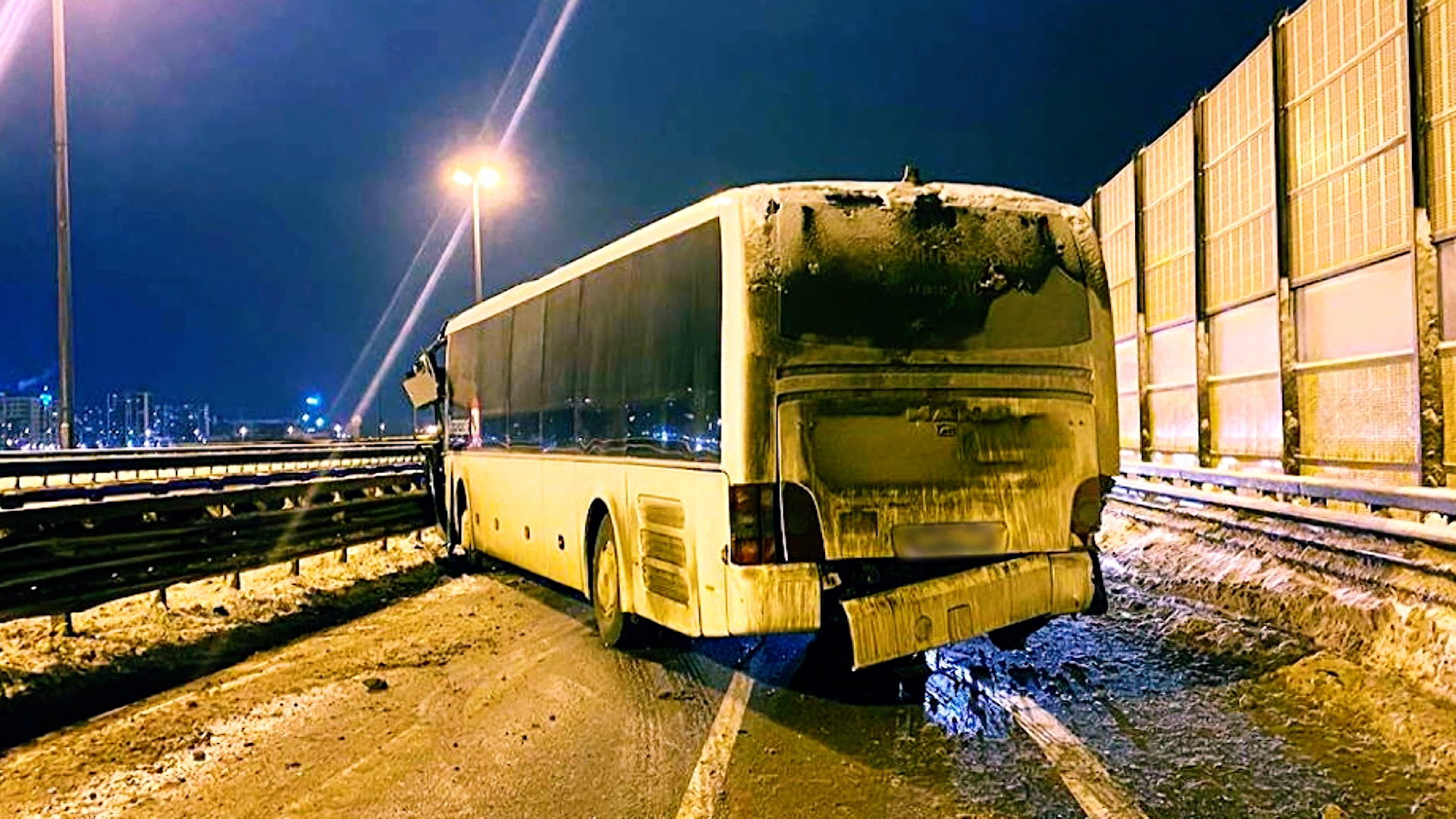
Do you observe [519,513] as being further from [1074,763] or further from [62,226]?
[62,226]

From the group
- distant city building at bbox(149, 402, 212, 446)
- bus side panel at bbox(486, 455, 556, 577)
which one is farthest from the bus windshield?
distant city building at bbox(149, 402, 212, 446)

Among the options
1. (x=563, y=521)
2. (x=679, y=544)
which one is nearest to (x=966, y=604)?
(x=679, y=544)

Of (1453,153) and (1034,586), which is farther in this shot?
(1453,153)

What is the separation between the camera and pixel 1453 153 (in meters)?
10.8

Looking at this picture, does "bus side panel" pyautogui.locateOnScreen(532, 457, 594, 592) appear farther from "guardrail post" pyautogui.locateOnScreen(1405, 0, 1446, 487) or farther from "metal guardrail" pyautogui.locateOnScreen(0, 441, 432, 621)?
"guardrail post" pyautogui.locateOnScreen(1405, 0, 1446, 487)

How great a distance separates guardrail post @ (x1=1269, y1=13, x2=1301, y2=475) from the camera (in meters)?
14.1

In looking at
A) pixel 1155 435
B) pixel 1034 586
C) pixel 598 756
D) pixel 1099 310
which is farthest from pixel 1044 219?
pixel 1155 435

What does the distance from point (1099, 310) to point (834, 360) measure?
2.05m

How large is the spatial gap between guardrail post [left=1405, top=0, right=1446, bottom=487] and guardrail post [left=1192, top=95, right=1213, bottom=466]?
586 centimetres

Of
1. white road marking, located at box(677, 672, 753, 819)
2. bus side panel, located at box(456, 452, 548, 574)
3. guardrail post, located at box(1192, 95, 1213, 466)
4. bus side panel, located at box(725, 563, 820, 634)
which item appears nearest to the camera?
Answer: white road marking, located at box(677, 672, 753, 819)

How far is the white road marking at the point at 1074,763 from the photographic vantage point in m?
4.98

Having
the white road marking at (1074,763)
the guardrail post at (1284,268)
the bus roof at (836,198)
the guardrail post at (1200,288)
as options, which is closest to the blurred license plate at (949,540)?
the white road marking at (1074,763)

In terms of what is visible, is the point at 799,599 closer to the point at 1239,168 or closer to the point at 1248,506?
the point at 1248,506

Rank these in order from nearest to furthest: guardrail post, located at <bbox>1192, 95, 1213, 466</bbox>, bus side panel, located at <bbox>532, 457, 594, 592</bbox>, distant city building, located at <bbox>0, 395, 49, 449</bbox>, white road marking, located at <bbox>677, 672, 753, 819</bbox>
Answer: white road marking, located at <bbox>677, 672, 753, 819</bbox> < bus side panel, located at <bbox>532, 457, 594, 592</bbox> < guardrail post, located at <bbox>1192, 95, 1213, 466</bbox> < distant city building, located at <bbox>0, 395, 49, 449</bbox>
